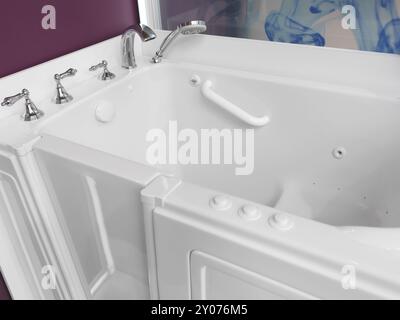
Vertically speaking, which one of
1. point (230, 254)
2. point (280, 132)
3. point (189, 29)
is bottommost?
point (280, 132)

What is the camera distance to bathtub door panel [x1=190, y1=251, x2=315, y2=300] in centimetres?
68


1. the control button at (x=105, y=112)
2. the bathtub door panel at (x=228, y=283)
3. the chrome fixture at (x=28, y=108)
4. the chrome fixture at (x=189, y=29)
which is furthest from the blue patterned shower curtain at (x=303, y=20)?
the bathtub door panel at (x=228, y=283)

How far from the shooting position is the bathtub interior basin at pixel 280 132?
1.19 metres

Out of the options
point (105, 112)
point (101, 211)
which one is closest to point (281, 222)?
point (101, 211)

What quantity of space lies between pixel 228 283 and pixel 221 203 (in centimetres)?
17

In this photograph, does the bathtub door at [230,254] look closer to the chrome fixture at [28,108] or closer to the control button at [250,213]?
the control button at [250,213]

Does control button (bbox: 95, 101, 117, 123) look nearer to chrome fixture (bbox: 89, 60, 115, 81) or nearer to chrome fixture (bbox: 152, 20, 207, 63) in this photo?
chrome fixture (bbox: 89, 60, 115, 81)

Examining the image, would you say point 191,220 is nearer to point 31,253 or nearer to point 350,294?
point 350,294

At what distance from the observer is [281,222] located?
0.67 m

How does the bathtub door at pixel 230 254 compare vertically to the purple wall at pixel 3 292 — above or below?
above

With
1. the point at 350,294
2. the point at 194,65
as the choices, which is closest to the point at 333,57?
the point at 194,65

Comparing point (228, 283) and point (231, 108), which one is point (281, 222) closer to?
point (228, 283)

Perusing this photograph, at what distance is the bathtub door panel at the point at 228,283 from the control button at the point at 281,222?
103 millimetres
